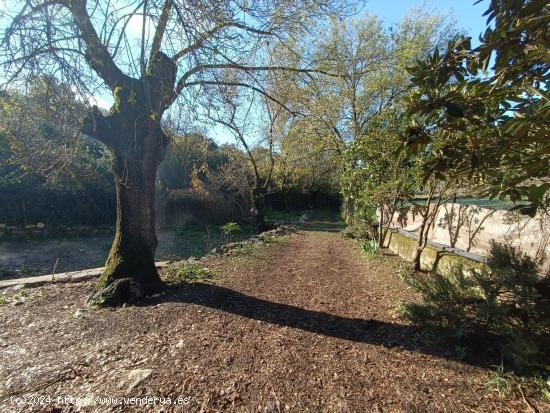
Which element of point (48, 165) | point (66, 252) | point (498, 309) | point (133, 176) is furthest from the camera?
point (66, 252)

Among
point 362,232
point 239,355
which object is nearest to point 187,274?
point 239,355

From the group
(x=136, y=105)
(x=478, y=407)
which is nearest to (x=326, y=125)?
(x=136, y=105)

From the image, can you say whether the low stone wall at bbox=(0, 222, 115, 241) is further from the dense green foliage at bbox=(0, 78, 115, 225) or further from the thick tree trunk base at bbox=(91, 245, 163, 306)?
the thick tree trunk base at bbox=(91, 245, 163, 306)

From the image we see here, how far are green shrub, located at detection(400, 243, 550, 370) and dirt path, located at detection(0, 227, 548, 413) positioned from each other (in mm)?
314

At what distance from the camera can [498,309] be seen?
101 inches

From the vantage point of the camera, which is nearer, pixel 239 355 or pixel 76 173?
pixel 239 355

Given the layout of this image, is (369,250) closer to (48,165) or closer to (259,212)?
(259,212)

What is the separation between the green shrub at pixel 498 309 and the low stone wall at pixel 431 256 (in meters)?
0.54

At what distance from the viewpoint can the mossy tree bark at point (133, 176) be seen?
4.17 m

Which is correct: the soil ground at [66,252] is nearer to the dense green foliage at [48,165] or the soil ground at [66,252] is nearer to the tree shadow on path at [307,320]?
the dense green foliage at [48,165]

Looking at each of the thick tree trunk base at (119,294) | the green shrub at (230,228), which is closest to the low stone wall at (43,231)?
the green shrub at (230,228)

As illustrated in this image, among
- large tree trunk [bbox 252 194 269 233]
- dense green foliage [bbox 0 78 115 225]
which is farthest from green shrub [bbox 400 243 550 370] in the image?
large tree trunk [bbox 252 194 269 233]

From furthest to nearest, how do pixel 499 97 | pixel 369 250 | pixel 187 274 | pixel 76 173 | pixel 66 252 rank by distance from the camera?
pixel 76 173
pixel 66 252
pixel 369 250
pixel 187 274
pixel 499 97

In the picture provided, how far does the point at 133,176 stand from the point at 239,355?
301 cm
